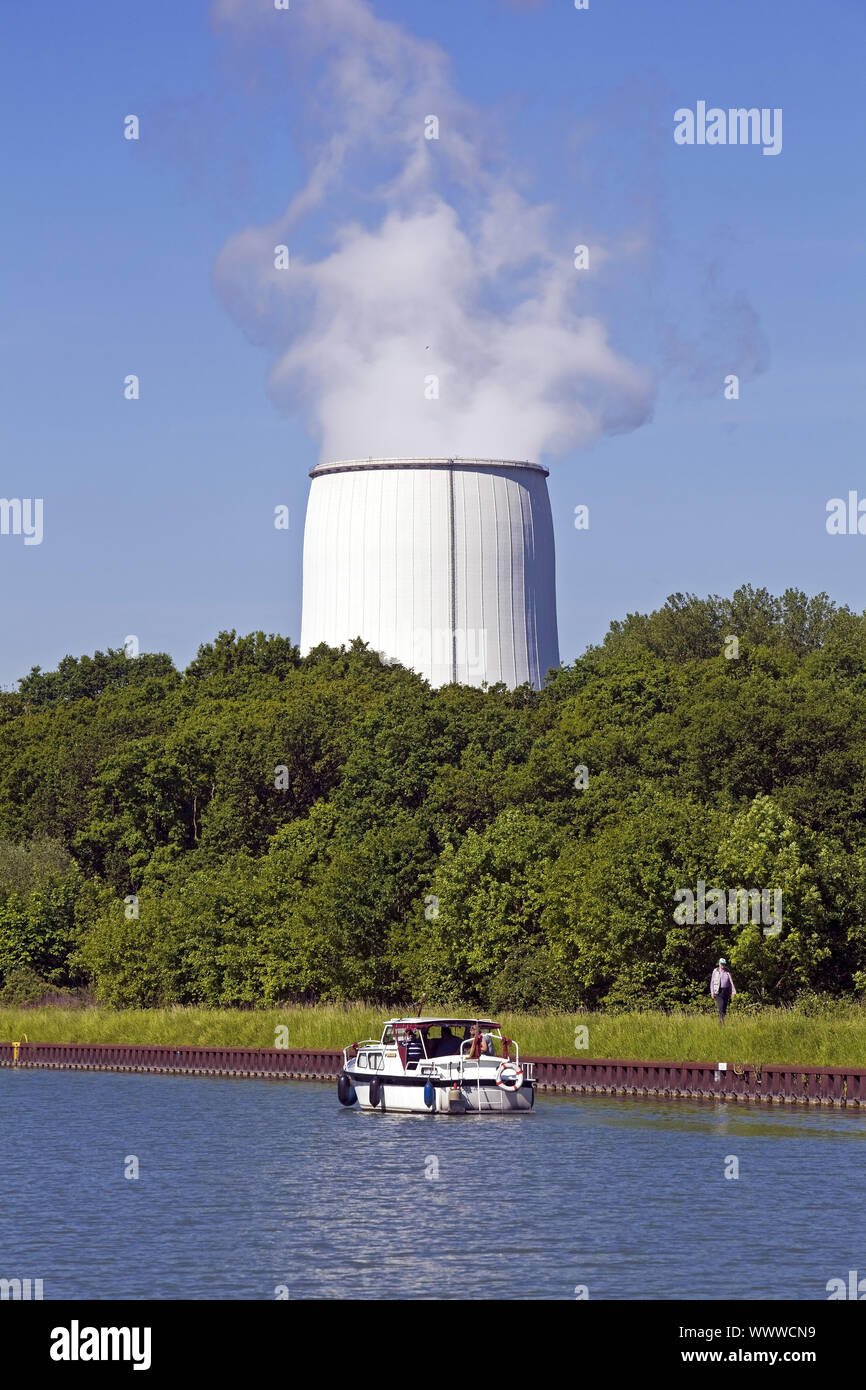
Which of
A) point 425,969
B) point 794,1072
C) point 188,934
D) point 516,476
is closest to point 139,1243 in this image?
point 794,1072

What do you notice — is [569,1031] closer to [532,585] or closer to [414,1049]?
[414,1049]

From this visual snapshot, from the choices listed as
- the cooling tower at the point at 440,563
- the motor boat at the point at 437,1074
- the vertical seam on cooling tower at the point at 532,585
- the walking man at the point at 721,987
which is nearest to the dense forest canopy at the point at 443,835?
the vertical seam on cooling tower at the point at 532,585

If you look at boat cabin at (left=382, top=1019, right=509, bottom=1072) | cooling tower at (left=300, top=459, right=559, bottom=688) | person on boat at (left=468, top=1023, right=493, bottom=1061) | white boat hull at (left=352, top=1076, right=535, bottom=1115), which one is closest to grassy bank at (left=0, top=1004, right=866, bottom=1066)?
boat cabin at (left=382, top=1019, right=509, bottom=1072)

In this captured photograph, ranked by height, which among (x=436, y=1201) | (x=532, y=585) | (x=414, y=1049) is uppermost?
(x=532, y=585)

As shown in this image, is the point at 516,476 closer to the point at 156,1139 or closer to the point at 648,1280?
the point at 156,1139

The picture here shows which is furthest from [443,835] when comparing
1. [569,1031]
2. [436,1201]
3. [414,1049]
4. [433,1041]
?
[436,1201]

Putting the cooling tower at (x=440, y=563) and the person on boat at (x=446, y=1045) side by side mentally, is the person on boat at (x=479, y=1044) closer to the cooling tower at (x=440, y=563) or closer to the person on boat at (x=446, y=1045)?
the person on boat at (x=446, y=1045)

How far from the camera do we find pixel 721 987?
62.4 metres

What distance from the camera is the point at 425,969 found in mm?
77000

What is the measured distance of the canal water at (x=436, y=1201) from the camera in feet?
119

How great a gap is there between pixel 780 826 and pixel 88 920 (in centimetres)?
3823

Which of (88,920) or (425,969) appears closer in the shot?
(425,969)

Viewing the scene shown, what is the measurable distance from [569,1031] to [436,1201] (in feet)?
74.3

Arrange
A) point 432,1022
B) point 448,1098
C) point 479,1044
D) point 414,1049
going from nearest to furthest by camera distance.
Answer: point 448,1098 → point 479,1044 → point 432,1022 → point 414,1049
